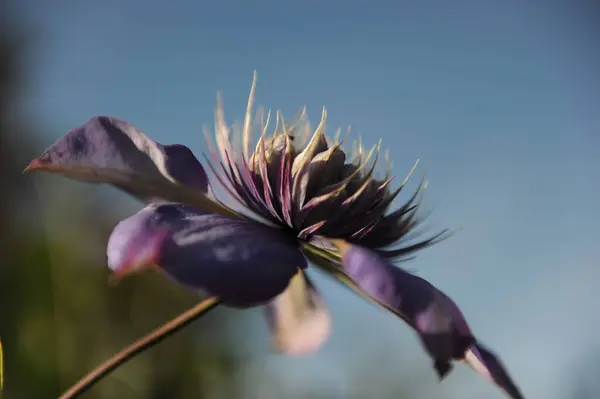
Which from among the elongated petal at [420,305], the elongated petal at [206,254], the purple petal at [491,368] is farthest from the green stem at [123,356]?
the purple petal at [491,368]

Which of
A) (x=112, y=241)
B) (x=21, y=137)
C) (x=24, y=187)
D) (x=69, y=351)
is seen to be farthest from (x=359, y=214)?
(x=21, y=137)

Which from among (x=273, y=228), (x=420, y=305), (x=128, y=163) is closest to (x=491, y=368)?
(x=420, y=305)

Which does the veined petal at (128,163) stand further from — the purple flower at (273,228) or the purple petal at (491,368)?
the purple petal at (491,368)

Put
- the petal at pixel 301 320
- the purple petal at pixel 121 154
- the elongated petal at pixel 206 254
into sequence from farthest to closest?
the petal at pixel 301 320, the purple petal at pixel 121 154, the elongated petal at pixel 206 254

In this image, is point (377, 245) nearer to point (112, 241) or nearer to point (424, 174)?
point (424, 174)

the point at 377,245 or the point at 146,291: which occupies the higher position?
the point at 377,245

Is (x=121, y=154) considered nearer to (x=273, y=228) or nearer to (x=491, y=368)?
(x=273, y=228)

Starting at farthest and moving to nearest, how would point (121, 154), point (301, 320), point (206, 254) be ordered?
point (301, 320), point (121, 154), point (206, 254)
